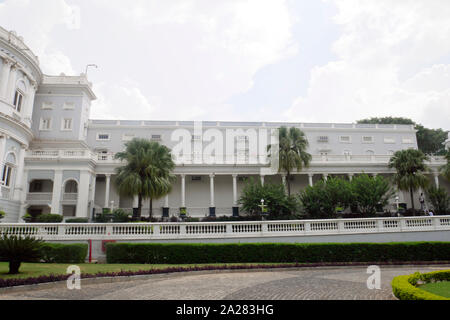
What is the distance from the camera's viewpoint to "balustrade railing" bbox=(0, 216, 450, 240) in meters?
16.9

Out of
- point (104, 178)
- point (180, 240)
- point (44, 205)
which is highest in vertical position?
point (104, 178)

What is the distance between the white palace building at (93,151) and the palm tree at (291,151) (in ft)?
13.7

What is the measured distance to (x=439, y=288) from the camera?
8797 millimetres

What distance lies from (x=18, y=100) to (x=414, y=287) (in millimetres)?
37290

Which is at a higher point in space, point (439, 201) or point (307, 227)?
point (439, 201)

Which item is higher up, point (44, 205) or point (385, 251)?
point (44, 205)

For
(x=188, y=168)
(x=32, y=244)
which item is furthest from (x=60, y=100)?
(x=32, y=244)

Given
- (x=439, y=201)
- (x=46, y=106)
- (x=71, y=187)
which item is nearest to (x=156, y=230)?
(x=71, y=187)

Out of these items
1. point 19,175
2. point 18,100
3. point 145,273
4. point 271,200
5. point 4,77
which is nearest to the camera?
point 145,273

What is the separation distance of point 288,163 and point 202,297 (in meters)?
24.8

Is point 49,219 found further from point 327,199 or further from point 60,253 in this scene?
point 327,199

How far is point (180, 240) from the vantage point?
17500 millimetres
